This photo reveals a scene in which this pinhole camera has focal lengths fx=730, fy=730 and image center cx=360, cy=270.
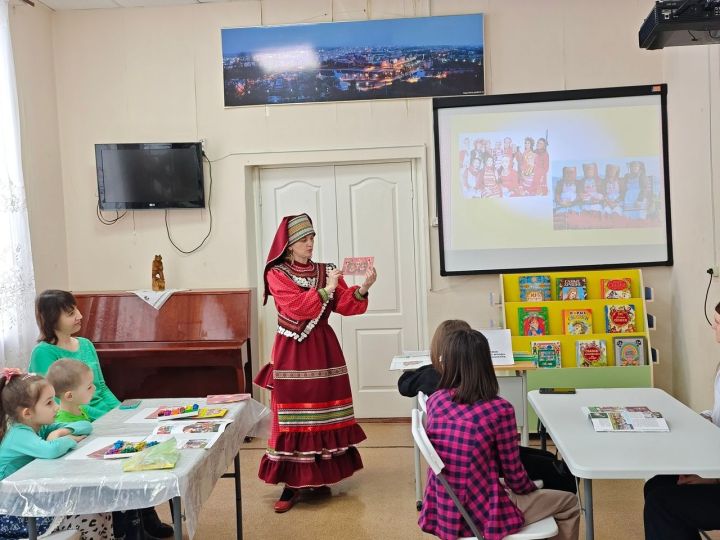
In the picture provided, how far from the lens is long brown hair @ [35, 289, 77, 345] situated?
10.6 ft

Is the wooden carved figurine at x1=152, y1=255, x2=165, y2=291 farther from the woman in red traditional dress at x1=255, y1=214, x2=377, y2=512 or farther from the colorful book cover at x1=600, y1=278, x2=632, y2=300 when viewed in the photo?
the colorful book cover at x1=600, y1=278, x2=632, y2=300

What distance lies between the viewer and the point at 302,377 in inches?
152

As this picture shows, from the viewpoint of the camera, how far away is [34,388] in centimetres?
254

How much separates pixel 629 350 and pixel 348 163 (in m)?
2.41

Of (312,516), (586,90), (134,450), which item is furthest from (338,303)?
(586,90)

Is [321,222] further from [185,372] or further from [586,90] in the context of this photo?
[586,90]

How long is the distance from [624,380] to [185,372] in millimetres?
3050

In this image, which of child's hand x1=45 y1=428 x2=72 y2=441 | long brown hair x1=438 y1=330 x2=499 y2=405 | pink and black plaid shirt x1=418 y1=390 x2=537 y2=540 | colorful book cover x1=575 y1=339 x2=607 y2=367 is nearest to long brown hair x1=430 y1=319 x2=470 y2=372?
long brown hair x1=438 y1=330 x2=499 y2=405

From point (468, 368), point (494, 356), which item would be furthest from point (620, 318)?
point (468, 368)

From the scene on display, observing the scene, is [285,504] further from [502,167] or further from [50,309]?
Result: [502,167]

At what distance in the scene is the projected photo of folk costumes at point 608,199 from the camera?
5.15 m

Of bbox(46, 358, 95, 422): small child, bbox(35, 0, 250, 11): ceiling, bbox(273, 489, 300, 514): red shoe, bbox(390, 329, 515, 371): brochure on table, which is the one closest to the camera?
bbox(46, 358, 95, 422): small child

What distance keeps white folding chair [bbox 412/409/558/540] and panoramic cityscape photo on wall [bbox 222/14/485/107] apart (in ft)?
11.3

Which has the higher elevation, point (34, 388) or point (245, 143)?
point (245, 143)
